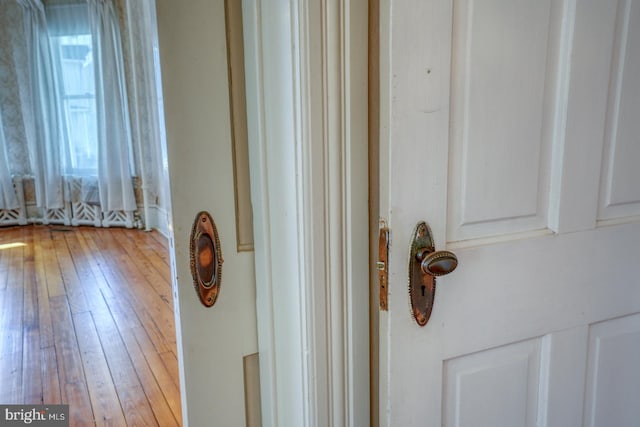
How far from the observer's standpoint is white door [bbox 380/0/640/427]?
0.62 meters

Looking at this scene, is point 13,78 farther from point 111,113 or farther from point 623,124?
point 623,124

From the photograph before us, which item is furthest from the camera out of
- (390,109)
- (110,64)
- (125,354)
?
(110,64)

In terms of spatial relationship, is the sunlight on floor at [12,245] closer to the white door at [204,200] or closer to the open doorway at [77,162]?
the open doorway at [77,162]

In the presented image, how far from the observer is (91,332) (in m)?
2.52

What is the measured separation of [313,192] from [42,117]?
549 cm

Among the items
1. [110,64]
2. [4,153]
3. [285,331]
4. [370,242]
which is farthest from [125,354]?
[4,153]

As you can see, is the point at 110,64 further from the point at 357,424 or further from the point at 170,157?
the point at 357,424

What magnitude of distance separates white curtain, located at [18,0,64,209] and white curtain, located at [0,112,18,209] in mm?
240

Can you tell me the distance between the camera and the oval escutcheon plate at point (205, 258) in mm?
757

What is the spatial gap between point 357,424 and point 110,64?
500 centimetres

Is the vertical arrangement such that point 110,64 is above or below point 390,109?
above

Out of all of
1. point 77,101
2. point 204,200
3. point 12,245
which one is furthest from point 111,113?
point 204,200

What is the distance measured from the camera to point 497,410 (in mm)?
750

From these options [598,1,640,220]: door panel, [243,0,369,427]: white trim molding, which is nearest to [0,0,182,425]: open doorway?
[243,0,369,427]: white trim molding
